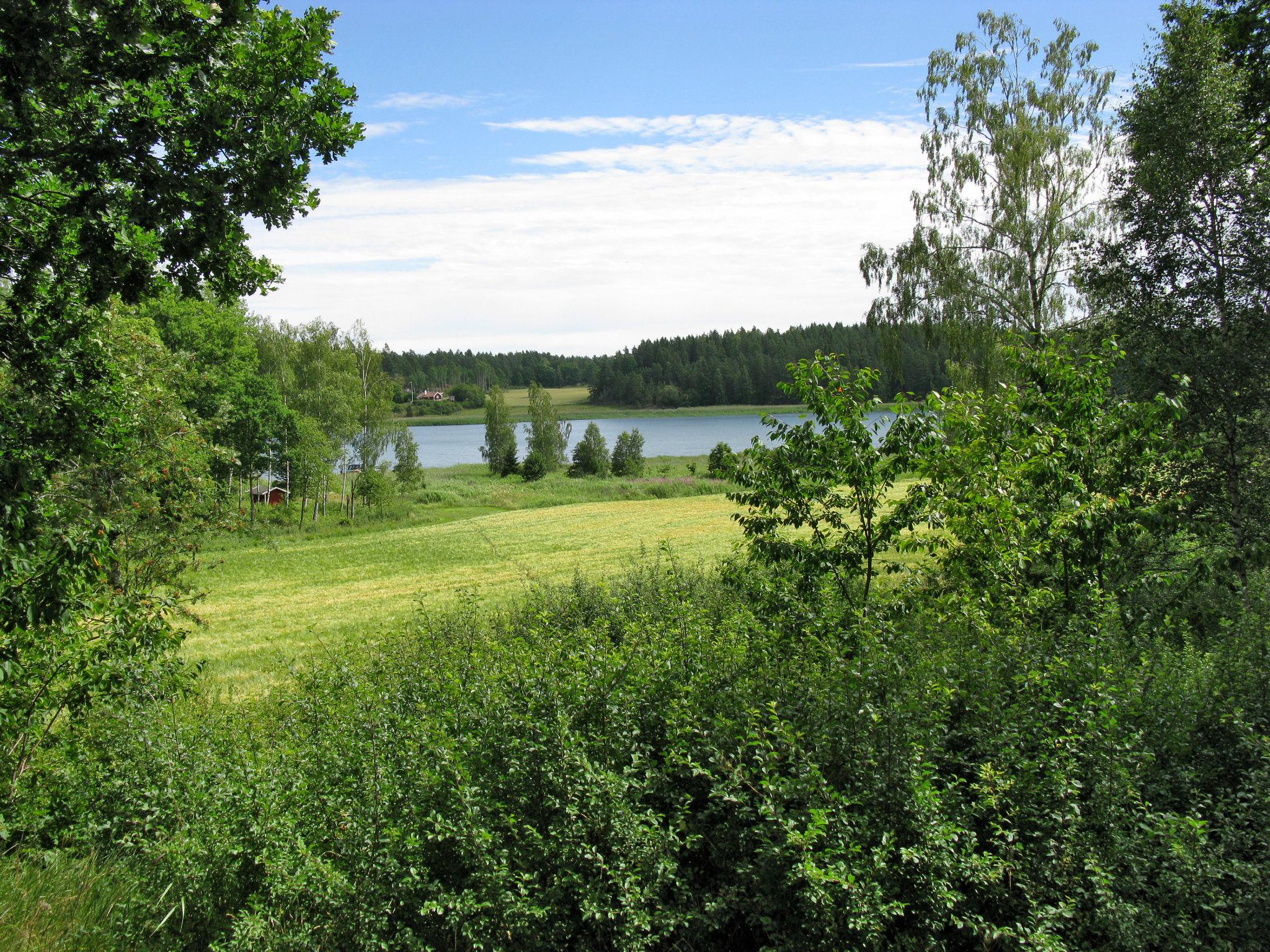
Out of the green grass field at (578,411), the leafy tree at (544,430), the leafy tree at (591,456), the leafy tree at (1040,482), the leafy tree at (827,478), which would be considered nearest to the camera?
the leafy tree at (1040,482)

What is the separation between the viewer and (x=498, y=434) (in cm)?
7894

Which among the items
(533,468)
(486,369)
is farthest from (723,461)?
(486,369)

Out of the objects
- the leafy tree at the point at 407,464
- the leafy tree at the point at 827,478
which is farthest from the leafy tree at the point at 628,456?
the leafy tree at the point at 827,478

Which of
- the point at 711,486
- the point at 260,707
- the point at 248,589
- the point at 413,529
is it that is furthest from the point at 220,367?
the point at 260,707

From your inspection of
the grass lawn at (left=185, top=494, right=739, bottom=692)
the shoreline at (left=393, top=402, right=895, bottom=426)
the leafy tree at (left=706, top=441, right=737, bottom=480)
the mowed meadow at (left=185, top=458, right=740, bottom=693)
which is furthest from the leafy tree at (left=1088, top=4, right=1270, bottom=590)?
the shoreline at (left=393, top=402, right=895, bottom=426)

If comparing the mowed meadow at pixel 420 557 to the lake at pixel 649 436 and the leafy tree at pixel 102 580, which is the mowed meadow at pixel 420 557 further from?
the lake at pixel 649 436

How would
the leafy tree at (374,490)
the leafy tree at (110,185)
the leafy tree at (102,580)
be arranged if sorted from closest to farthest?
the leafy tree at (110,185), the leafy tree at (102,580), the leafy tree at (374,490)

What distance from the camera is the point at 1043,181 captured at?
2183cm

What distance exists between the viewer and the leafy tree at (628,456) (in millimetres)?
69688

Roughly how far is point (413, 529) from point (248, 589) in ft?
57.8

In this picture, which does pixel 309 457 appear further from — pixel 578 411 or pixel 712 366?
pixel 578 411

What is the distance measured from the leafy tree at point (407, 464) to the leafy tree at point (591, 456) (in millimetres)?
15168

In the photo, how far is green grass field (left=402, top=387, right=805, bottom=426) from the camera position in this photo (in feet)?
362

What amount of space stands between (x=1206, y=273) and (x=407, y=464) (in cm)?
5767
